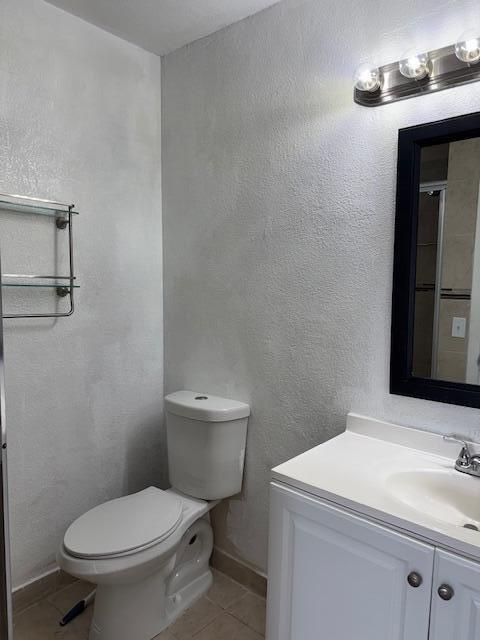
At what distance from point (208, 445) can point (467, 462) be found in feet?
3.07

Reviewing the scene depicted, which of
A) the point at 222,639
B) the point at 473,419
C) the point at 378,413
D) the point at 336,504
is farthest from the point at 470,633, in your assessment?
the point at 222,639

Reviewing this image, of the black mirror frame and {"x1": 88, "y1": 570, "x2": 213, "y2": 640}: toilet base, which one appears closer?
the black mirror frame

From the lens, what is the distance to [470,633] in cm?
92

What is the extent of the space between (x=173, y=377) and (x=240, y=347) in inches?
18.9

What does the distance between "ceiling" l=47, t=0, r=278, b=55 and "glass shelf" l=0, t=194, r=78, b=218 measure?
0.76m

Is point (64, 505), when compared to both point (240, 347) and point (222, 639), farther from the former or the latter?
point (240, 347)

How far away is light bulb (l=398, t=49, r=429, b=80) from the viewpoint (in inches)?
51.4

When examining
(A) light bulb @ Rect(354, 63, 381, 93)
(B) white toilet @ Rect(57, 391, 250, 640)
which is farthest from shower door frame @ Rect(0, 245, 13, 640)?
(A) light bulb @ Rect(354, 63, 381, 93)

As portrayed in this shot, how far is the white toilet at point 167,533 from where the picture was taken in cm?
148

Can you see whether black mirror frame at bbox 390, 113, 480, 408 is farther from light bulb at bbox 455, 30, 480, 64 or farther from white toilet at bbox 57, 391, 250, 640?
white toilet at bbox 57, 391, 250, 640

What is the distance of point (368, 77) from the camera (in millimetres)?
1399

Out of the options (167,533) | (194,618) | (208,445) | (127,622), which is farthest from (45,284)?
(194,618)

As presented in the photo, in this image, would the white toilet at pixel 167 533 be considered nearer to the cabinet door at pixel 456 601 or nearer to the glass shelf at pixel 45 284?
the glass shelf at pixel 45 284

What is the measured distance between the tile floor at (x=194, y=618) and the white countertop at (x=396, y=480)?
0.85 metres
